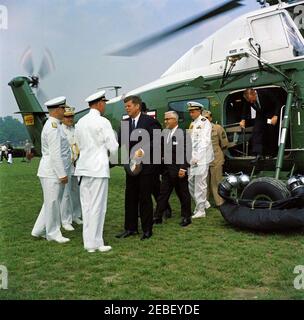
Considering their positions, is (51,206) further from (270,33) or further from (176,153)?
(270,33)

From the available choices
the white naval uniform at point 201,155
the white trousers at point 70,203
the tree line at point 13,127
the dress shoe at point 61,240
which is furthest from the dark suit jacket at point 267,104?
the tree line at point 13,127

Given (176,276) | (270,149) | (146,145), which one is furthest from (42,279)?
(270,149)

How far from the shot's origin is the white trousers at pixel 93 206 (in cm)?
505

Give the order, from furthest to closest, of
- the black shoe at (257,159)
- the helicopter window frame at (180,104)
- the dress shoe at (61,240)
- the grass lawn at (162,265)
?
the helicopter window frame at (180,104), the black shoe at (257,159), the dress shoe at (61,240), the grass lawn at (162,265)

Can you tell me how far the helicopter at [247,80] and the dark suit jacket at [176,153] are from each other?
129cm

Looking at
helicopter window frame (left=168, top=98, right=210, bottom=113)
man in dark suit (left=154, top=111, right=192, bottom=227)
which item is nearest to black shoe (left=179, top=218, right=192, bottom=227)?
man in dark suit (left=154, top=111, right=192, bottom=227)

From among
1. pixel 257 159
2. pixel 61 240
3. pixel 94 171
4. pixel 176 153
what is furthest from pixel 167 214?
pixel 94 171

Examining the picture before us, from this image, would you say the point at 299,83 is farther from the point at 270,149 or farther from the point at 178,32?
the point at 178,32

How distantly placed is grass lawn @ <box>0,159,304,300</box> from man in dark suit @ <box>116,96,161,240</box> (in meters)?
0.25

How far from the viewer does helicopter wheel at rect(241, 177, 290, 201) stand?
5.80 meters

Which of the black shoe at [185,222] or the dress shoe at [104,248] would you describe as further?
the black shoe at [185,222]

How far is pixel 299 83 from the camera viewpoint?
6.83 meters

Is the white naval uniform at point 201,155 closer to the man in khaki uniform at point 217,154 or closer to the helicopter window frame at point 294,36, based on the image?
the man in khaki uniform at point 217,154

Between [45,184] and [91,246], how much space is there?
42.0 inches
